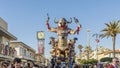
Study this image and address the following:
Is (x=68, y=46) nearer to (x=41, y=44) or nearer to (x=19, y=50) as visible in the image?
(x=41, y=44)

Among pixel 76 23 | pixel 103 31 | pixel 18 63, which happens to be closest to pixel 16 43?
pixel 103 31

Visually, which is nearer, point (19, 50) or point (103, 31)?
point (19, 50)

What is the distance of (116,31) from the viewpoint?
218 feet

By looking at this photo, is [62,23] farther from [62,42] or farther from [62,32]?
[62,42]

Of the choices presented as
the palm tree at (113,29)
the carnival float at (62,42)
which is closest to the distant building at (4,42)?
the carnival float at (62,42)

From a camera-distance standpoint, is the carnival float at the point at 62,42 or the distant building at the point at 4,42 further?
the distant building at the point at 4,42

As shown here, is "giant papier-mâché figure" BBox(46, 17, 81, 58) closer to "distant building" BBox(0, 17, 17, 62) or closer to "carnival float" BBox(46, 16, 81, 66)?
"carnival float" BBox(46, 16, 81, 66)

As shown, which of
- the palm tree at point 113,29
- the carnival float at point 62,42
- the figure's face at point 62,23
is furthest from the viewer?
the palm tree at point 113,29

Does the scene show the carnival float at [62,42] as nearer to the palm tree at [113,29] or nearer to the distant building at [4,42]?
the distant building at [4,42]

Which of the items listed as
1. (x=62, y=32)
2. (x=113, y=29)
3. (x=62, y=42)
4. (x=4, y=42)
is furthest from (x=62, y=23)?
(x=113, y=29)

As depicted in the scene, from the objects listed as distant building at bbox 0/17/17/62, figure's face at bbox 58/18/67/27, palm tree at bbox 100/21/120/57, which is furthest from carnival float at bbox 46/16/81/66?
palm tree at bbox 100/21/120/57

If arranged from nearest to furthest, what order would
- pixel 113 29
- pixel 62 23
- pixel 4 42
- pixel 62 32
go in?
pixel 62 32 < pixel 62 23 < pixel 4 42 < pixel 113 29

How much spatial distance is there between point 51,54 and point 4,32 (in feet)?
22.3

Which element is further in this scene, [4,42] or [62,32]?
[4,42]
